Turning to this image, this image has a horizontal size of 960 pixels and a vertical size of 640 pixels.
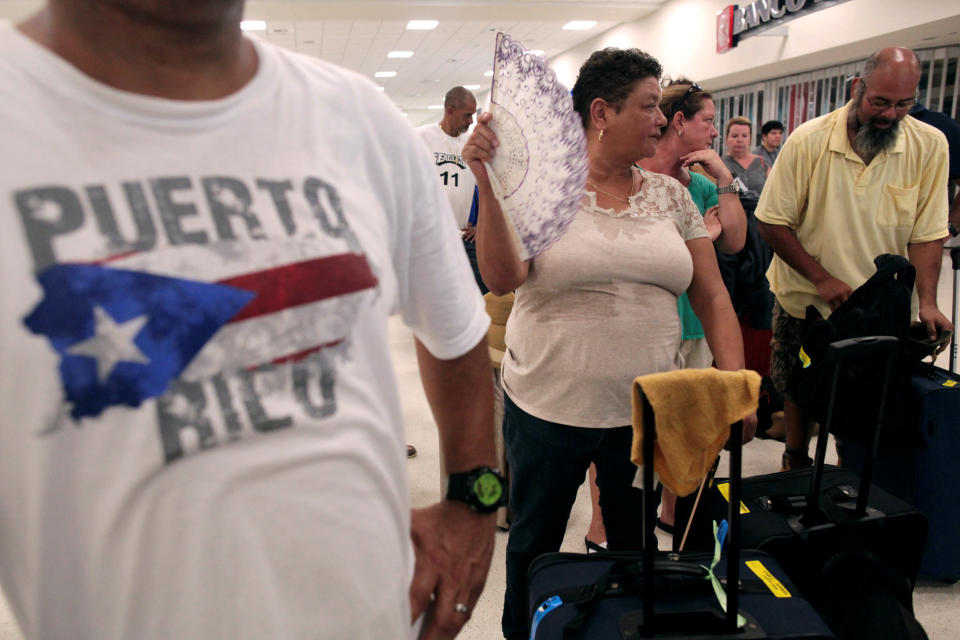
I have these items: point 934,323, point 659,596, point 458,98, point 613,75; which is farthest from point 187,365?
point 458,98

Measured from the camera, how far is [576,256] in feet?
4.96

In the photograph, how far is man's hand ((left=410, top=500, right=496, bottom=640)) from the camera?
80cm

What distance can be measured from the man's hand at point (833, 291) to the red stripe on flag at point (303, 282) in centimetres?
226

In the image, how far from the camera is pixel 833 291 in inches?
96.8

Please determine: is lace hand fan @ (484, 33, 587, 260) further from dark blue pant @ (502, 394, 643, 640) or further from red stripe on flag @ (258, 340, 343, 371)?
red stripe on flag @ (258, 340, 343, 371)

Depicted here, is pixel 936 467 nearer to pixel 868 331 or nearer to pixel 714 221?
pixel 868 331

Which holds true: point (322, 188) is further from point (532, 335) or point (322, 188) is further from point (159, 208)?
point (532, 335)

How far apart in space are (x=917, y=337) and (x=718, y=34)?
8558 millimetres

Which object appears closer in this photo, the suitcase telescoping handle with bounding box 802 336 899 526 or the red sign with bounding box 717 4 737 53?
the suitcase telescoping handle with bounding box 802 336 899 526

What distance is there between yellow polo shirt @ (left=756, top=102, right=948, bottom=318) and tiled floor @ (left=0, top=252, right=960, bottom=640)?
105 centimetres

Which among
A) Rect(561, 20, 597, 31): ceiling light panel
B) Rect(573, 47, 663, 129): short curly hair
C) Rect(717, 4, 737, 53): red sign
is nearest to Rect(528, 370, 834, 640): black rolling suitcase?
Rect(573, 47, 663, 129): short curly hair

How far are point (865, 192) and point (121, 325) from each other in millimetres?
2581

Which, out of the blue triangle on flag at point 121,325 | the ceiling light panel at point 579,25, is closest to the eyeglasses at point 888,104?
the blue triangle on flag at point 121,325

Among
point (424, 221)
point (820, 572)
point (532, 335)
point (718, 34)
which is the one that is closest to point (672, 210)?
point (532, 335)
